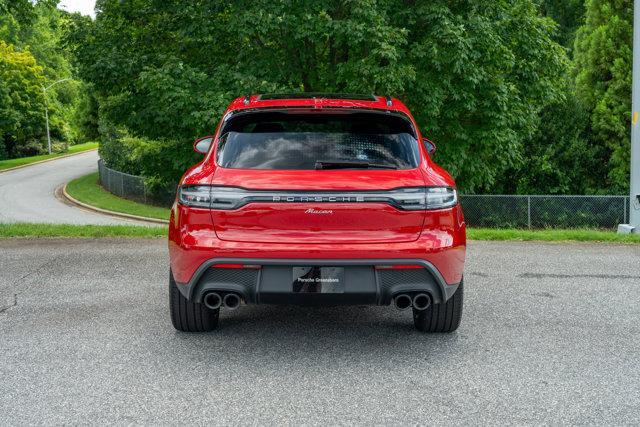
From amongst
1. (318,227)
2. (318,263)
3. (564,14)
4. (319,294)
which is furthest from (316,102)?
(564,14)

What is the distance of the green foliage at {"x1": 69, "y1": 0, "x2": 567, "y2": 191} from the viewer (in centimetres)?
1233

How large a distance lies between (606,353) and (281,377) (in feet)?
7.31

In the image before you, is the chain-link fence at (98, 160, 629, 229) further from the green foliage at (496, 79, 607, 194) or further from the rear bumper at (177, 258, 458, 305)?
the rear bumper at (177, 258, 458, 305)

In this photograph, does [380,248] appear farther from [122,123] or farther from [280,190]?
[122,123]

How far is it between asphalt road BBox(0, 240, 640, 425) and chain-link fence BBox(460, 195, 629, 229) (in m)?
10.7

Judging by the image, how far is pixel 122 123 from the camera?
14859 mm

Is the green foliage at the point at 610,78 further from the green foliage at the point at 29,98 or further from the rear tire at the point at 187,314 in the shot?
the green foliage at the point at 29,98

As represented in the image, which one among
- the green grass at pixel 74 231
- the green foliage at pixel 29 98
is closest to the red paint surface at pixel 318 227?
the green grass at pixel 74 231

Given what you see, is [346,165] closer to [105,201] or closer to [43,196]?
[105,201]

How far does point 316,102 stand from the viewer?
506 cm

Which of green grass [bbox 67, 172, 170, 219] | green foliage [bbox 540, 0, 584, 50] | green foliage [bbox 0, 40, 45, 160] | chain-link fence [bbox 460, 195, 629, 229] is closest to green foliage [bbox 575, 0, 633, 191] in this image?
chain-link fence [bbox 460, 195, 629, 229]

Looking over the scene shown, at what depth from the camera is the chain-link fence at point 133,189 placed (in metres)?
30.5

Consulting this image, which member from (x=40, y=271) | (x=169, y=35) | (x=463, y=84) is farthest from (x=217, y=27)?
(x=40, y=271)

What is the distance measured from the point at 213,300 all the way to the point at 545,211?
48.7 ft
